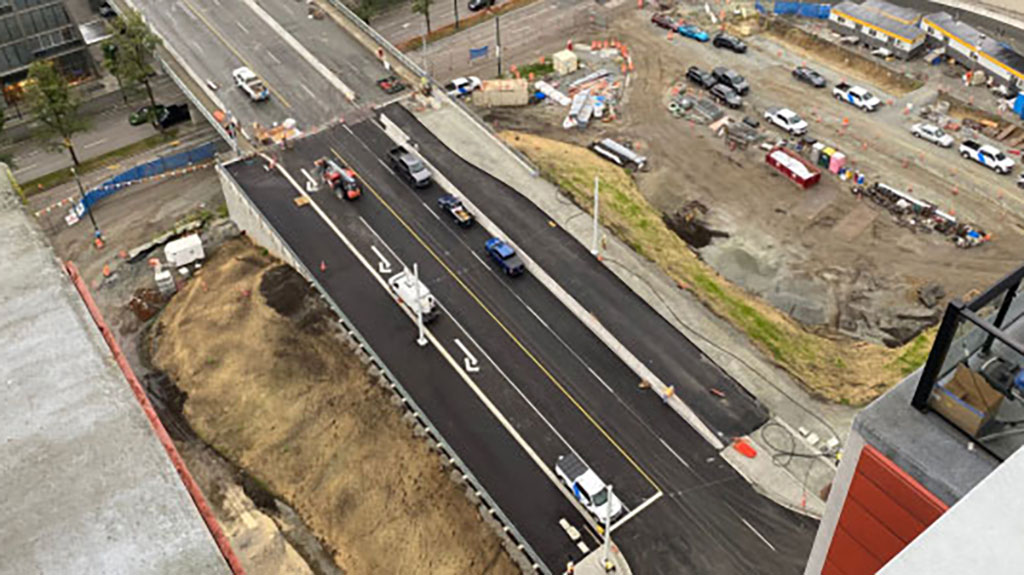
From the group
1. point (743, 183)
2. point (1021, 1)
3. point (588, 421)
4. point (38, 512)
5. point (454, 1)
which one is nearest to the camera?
point (38, 512)

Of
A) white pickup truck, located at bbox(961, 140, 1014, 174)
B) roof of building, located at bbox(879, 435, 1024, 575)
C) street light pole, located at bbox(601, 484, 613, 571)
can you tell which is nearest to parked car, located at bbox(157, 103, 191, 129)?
street light pole, located at bbox(601, 484, 613, 571)

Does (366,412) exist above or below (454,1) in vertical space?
below

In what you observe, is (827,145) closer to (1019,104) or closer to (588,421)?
(1019,104)

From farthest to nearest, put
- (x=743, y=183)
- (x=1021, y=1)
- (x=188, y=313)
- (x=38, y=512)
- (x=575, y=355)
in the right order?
(x=1021, y=1)
(x=743, y=183)
(x=188, y=313)
(x=575, y=355)
(x=38, y=512)

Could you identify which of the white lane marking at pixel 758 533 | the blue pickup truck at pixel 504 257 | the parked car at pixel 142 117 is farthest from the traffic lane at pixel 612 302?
the parked car at pixel 142 117

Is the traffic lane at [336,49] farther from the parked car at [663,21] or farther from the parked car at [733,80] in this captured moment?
the parked car at [663,21]

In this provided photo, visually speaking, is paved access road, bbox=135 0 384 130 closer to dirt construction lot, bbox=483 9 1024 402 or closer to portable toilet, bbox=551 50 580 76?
dirt construction lot, bbox=483 9 1024 402

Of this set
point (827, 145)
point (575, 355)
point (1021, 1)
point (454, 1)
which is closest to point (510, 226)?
point (575, 355)
